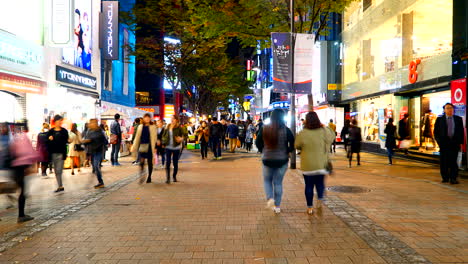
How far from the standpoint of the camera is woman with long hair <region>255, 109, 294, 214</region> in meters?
Result: 6.39

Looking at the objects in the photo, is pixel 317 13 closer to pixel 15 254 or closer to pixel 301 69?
pixel 301 69

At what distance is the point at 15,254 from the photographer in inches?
180

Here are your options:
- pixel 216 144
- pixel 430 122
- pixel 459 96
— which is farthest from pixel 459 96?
pixel 216 144

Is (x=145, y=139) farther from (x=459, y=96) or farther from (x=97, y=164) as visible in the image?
(x=459, y=96)

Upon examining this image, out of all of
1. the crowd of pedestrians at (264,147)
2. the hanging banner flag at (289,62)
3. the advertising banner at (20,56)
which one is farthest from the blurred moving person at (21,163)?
the hanging banner flag at (289,62)

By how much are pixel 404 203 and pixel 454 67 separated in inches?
289

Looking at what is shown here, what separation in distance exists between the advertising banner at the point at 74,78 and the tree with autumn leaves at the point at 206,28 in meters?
5.10

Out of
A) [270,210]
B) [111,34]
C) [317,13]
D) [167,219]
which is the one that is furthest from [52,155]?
[111,34]

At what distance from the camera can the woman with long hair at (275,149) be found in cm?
639

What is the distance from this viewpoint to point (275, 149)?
6.40m

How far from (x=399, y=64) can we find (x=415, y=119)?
2.55 m

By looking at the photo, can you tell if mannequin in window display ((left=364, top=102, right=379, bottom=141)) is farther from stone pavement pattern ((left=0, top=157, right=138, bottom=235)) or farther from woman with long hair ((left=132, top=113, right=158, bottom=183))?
woman with long hair ((left=132, top=113, right=158, bottom=183))

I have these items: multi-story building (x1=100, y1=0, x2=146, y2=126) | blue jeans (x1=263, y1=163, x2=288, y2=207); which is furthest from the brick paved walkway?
multi-story building (x1=100, y1=0, x2=146, y2=126)

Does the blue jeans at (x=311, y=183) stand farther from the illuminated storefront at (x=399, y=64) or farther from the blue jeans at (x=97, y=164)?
the illuminated storefront at (x=399, y=64)
